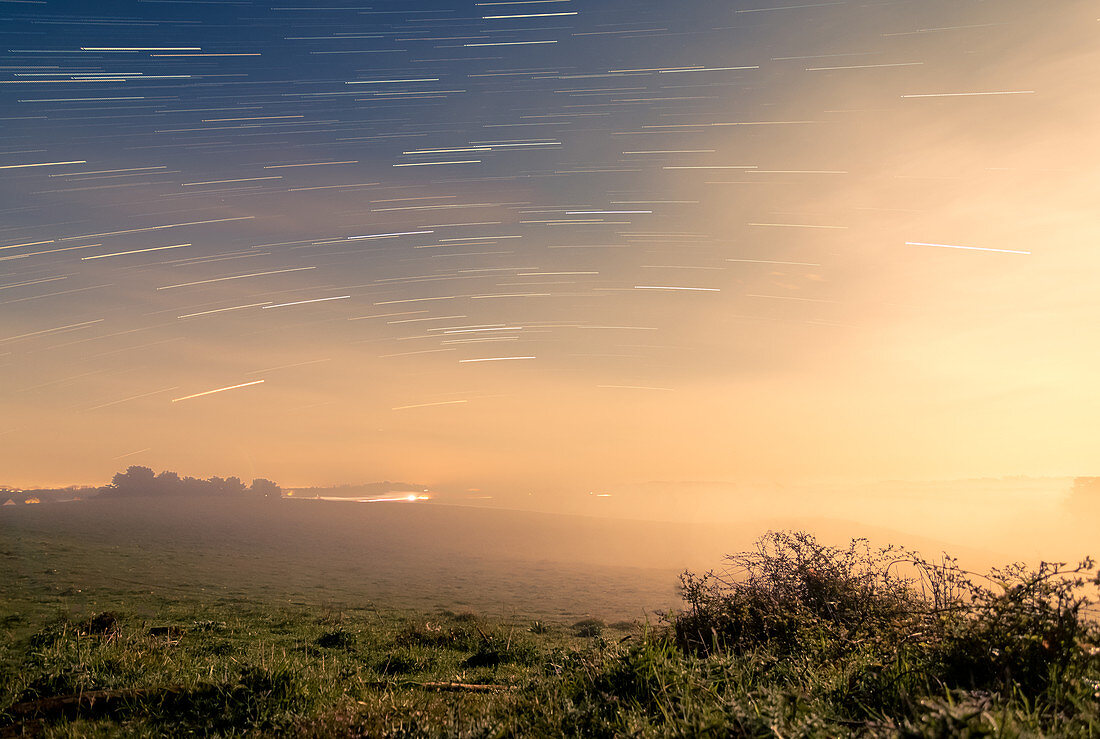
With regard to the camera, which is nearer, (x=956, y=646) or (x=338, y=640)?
(x=956, y=646)

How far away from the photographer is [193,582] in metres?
108

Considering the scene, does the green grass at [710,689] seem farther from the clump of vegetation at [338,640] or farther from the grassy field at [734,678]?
the clump of vegetation at [338,640]

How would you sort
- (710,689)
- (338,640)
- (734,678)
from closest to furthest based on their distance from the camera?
(710,689), (734,678), (338,640)

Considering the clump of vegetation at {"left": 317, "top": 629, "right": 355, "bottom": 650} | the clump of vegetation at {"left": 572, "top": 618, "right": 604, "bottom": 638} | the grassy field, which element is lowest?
the clump of vegetation at {"left": 572, "top": 618, "right": 604, "bottom": 638}

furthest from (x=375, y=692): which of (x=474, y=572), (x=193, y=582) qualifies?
(x=474, y=572)

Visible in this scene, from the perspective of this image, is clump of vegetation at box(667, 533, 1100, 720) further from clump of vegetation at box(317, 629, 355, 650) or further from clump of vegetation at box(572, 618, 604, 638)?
clump of vegetation at box(572, 618, 604, 638)

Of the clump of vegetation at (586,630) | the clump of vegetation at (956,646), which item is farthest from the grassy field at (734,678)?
the clump of vegetation at (586,630)

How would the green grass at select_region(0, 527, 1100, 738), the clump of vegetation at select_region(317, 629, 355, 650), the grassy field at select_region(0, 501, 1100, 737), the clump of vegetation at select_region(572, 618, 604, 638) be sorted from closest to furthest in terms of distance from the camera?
the green grass at select_region(0, 527, 1100, 738)
the grassy field at select_region(0, 501, 1100, 737)
the clump of vegetation at select_region(317, 629, 355, 650)
the clump of vegetation at select_region(572, 618, 604, 638)

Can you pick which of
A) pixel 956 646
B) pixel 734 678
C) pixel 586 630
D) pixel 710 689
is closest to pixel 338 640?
pixel 734 678

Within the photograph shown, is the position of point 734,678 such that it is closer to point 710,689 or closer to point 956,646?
point 710,689

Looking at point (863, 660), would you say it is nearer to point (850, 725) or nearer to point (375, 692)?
point (850, 725)

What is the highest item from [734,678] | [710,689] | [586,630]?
[710,689]

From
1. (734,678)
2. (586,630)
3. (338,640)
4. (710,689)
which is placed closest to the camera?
(710,689)

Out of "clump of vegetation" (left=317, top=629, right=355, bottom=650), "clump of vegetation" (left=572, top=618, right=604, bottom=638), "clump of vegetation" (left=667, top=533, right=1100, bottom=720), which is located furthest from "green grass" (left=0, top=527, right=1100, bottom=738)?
"clump of vegetation" (left=572, top=618, right=604, bottom=638)
